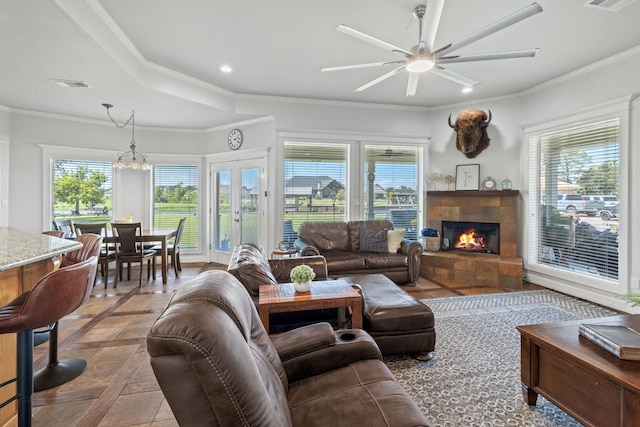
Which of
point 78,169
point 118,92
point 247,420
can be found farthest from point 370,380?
point 78,169

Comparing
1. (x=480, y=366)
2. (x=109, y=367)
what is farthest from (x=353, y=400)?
(x=109, y=367)

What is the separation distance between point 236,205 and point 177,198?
130 centimetres

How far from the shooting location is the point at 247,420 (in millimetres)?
819

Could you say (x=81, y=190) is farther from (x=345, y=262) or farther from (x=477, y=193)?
(x=477, y=193)

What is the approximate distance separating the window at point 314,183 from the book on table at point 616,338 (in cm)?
398

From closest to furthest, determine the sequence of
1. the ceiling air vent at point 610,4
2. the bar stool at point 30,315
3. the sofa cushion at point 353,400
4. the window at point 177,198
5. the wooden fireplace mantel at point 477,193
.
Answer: the sofa cushion at point 353,400, the bar stool at point 30,315, the ceiling air vent at point 610,4, the wooden fireplace mantel at point 477,193, the window at point 177,198

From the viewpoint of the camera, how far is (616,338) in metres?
1.67

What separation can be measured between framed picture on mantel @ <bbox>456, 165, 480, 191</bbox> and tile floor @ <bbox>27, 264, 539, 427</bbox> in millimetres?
1884

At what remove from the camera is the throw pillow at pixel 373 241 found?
481cm

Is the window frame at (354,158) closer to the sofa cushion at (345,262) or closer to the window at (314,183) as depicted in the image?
the window at (314,183)

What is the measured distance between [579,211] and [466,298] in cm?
195

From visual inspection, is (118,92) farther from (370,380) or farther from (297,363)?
(370,380)

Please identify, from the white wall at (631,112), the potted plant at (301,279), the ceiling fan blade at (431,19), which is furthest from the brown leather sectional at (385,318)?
the white wall at (631,112)

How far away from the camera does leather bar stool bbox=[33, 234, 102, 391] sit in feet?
7.32
